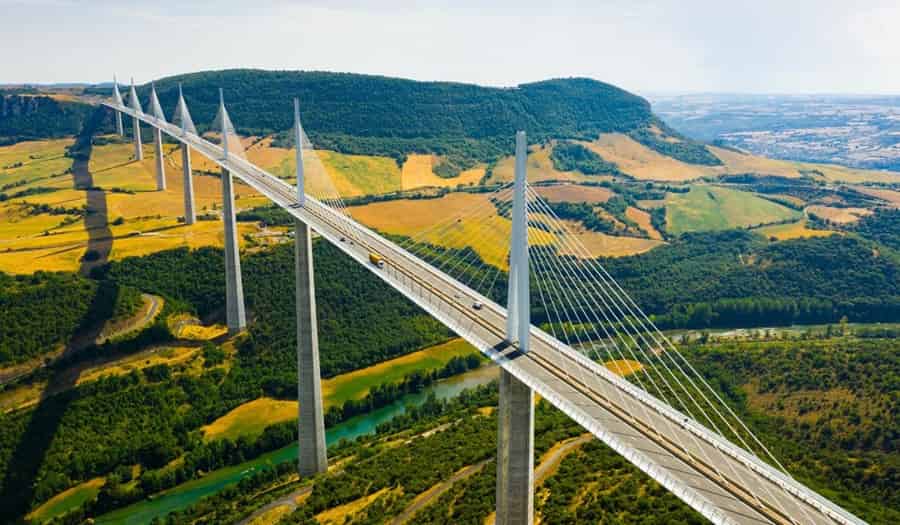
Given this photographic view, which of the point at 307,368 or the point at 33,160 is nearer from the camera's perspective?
the point at 307,368

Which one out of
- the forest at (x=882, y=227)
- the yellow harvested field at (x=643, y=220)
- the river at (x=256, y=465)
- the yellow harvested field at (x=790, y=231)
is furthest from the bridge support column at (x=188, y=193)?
the forest at (x=882, y=227)

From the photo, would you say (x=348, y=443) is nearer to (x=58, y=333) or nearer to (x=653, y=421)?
(x=58, y=333)

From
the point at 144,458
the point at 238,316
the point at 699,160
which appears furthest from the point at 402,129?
the point at 144,458

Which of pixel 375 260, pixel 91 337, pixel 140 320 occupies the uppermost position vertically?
pixel 375 260

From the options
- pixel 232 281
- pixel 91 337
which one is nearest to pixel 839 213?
pixel 232 281

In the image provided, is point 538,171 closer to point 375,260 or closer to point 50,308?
point 50,308

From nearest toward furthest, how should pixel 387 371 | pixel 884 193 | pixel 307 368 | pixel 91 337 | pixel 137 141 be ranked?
pixel 307 368 < pixel 91 337 < pixel 387 371 < pixel 137 141 < pixel 884 193
